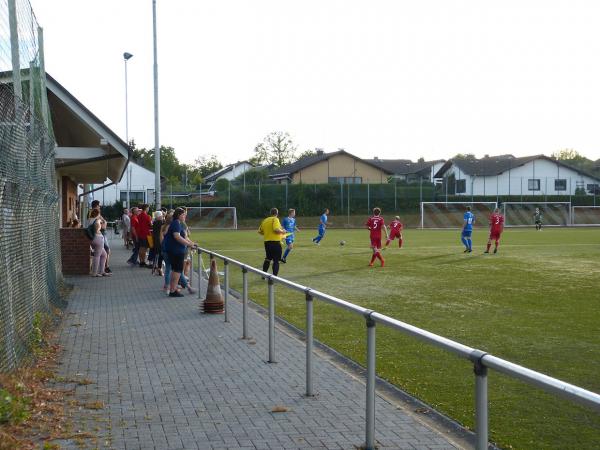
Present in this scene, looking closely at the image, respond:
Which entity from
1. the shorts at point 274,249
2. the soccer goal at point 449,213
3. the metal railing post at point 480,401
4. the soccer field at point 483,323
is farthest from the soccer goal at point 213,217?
the metal railing post at point 480,401

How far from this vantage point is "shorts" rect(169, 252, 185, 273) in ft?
45.9

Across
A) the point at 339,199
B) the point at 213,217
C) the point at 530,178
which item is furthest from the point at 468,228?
the point at 530,178

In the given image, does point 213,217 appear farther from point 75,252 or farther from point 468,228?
point 75,252

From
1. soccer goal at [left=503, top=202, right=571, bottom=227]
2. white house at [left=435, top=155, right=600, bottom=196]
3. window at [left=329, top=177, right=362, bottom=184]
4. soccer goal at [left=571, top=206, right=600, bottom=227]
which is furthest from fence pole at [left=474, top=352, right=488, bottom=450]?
window at [left=329, top=177, right=362, bottom=184]

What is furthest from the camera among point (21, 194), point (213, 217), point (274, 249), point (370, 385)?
point (213, 217)

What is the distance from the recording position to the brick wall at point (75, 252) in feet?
63.4

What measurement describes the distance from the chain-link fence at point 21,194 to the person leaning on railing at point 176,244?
2678mm

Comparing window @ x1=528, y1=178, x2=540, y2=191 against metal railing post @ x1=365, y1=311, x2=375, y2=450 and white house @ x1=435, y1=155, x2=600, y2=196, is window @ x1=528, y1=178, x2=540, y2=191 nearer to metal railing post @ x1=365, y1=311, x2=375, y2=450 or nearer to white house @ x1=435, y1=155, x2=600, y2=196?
white house @ x1=435, y1=155, x2=600, y2=196

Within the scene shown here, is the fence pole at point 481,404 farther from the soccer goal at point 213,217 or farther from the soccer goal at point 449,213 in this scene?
the soccer goal at point 449,213

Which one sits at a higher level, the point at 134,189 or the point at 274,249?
the point at 134,189

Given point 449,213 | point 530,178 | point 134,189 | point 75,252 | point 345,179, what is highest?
point 345,179

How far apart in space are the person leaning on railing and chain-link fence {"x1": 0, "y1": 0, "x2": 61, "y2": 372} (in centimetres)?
268

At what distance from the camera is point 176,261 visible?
14.0 metres

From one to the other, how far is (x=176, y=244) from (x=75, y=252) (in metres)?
6.44
